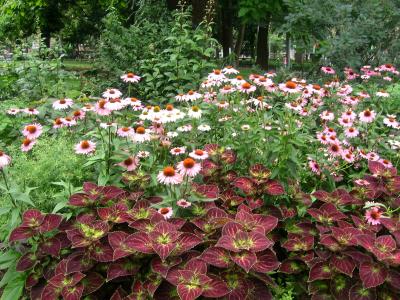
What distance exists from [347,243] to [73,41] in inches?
797

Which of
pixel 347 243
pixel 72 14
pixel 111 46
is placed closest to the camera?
pixel 347 243

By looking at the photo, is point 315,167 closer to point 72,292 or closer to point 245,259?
point 245,259

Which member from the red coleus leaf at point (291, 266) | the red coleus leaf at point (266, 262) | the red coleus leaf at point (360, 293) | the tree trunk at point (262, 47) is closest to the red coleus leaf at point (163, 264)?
the red coleus leaf at point (266, 262)

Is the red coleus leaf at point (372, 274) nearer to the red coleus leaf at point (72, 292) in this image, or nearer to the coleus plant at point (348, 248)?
the coleus plant at point (348, 248)

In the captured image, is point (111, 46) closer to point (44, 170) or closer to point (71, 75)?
point (71, 75)

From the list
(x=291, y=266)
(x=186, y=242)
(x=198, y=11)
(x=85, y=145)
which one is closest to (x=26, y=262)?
(x=85, y=145)

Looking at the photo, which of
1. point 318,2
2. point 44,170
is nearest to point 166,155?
point 44,170

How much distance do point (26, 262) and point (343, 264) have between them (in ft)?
5.30

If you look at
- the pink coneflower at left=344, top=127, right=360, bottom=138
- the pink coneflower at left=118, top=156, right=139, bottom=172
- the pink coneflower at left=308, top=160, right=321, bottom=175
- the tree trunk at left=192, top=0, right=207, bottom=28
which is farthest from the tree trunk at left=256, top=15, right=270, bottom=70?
the pink coneflower at left=118, top=156, right=139, bottom=172

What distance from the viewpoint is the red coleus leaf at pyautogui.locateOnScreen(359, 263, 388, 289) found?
2105 mm

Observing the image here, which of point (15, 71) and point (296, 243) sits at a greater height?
point (15, 71)

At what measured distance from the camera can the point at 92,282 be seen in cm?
221

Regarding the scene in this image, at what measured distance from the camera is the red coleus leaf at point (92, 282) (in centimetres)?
217

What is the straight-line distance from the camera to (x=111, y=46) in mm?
6582
